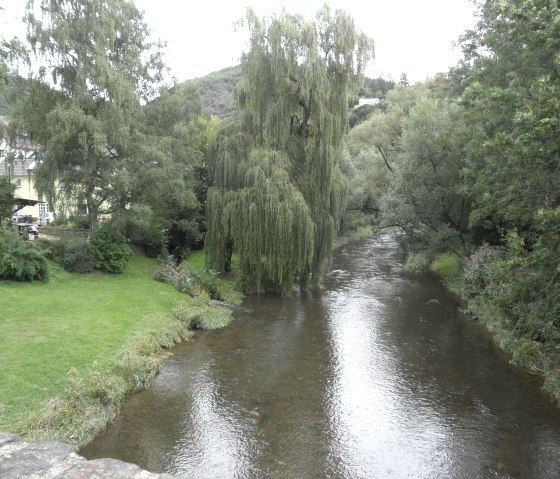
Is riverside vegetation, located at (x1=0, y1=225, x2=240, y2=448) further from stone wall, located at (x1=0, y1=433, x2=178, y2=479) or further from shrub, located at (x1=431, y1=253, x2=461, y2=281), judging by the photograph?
shrub, located at (x1=431, y1=253, x2=461, y2=281)

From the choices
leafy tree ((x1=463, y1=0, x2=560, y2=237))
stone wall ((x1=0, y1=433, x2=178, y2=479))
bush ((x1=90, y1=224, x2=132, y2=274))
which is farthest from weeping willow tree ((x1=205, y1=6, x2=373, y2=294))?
stone wall ((x1=0, y1=433, x2=178, y2=479))

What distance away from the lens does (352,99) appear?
2425 cm

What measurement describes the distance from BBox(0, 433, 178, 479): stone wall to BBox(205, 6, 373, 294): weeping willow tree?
51.9ft

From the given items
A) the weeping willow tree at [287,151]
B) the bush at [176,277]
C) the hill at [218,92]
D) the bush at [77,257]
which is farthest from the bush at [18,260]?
the hill at [218,92]

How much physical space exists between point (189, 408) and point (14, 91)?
1896 centimetres

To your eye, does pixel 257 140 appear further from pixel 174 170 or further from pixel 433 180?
pixel 433 180

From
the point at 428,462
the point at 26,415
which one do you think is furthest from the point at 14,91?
the point at 428,462

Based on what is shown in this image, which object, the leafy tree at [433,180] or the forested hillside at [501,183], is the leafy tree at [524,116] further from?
the leafy tree at [433,180]

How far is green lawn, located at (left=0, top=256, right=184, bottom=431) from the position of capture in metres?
10.9

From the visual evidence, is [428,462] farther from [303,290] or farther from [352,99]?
[352,99]

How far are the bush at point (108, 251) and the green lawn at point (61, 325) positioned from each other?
1.86 feet

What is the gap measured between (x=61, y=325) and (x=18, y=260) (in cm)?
590

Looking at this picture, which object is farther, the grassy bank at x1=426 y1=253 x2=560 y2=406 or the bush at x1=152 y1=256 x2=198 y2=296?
the bush at x1=152 y1=256 x2=198 y2=296

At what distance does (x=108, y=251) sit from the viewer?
23172mm
